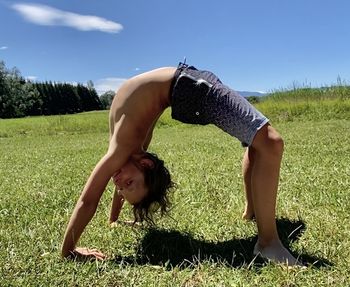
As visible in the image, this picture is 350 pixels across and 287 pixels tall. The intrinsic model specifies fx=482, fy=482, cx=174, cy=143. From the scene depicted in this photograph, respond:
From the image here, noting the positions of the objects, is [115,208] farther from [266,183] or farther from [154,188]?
[266,183]

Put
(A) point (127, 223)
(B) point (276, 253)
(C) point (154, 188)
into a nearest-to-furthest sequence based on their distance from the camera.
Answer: (B) point (276, 253), (C) point (154, 188), (A) point (127, 223)

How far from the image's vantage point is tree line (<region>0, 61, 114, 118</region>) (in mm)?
70750

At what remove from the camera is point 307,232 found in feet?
10.6

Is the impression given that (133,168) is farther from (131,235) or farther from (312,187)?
(312,187)

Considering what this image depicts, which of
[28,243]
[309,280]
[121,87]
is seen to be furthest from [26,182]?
[309,280]

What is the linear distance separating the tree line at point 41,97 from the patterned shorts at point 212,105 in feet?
208

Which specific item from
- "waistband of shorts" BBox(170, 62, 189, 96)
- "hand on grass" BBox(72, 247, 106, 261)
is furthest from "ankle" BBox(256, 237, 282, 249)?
"waistband of shorts" BBox(170, 62, 189, 96)

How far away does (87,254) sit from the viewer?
285 centimetres

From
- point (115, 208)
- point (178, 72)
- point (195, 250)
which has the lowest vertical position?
point (195, 250)

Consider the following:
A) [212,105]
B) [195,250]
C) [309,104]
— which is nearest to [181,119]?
[212,105]

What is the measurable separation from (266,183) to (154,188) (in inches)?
28.9

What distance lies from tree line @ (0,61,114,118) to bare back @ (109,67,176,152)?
63274mm

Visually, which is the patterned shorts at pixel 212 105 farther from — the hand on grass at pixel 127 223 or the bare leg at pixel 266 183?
the hand on grass at pixel 127 223

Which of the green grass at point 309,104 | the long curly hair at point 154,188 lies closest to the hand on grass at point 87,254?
the long curly hair at point 154,188
